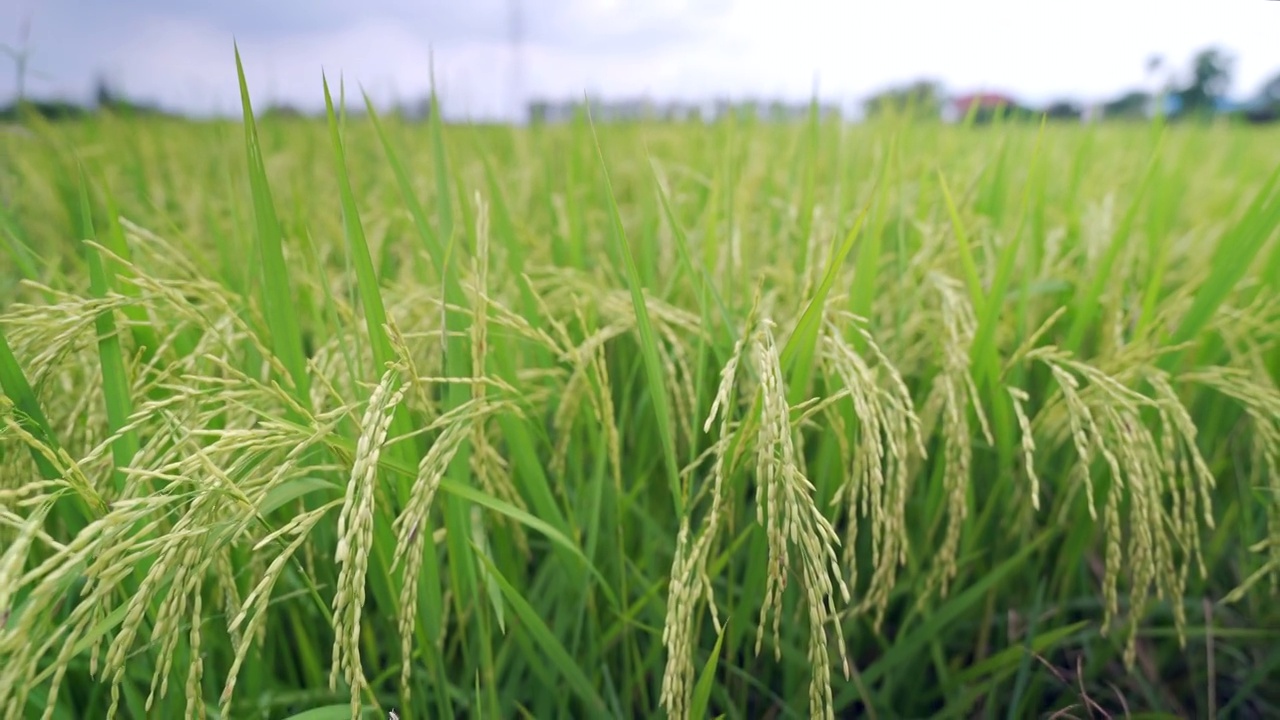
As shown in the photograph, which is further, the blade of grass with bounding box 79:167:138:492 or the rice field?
the blade of grass with bounding box 79:167:138:492

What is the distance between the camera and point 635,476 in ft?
4.02

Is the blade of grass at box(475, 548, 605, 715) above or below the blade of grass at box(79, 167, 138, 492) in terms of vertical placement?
below

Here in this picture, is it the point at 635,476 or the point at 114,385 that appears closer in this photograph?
the point at 114,385

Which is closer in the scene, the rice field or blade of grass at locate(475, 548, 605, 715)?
the rice field

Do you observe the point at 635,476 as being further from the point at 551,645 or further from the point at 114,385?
the point at 114,385

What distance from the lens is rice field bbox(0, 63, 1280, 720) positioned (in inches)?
28.7

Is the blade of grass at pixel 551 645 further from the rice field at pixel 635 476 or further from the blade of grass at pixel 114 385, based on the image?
the blade of grass at pixel 114 385

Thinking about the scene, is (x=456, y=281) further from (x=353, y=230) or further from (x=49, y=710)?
(x=49, y=710)

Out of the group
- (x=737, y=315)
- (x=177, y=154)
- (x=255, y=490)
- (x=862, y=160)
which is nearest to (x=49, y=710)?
(x=255, y=490)

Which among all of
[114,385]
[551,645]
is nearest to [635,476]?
[551,645]

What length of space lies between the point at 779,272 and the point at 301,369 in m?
0.75

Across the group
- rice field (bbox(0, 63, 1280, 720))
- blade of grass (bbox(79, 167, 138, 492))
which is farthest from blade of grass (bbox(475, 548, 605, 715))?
blade of grass (bbox(79, 167, 138, 492))

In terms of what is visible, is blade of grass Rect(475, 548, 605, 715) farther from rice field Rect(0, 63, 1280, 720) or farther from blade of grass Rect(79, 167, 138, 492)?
blade of grass Rect(79, 167, 138, 492)

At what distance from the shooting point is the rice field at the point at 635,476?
729 mm
